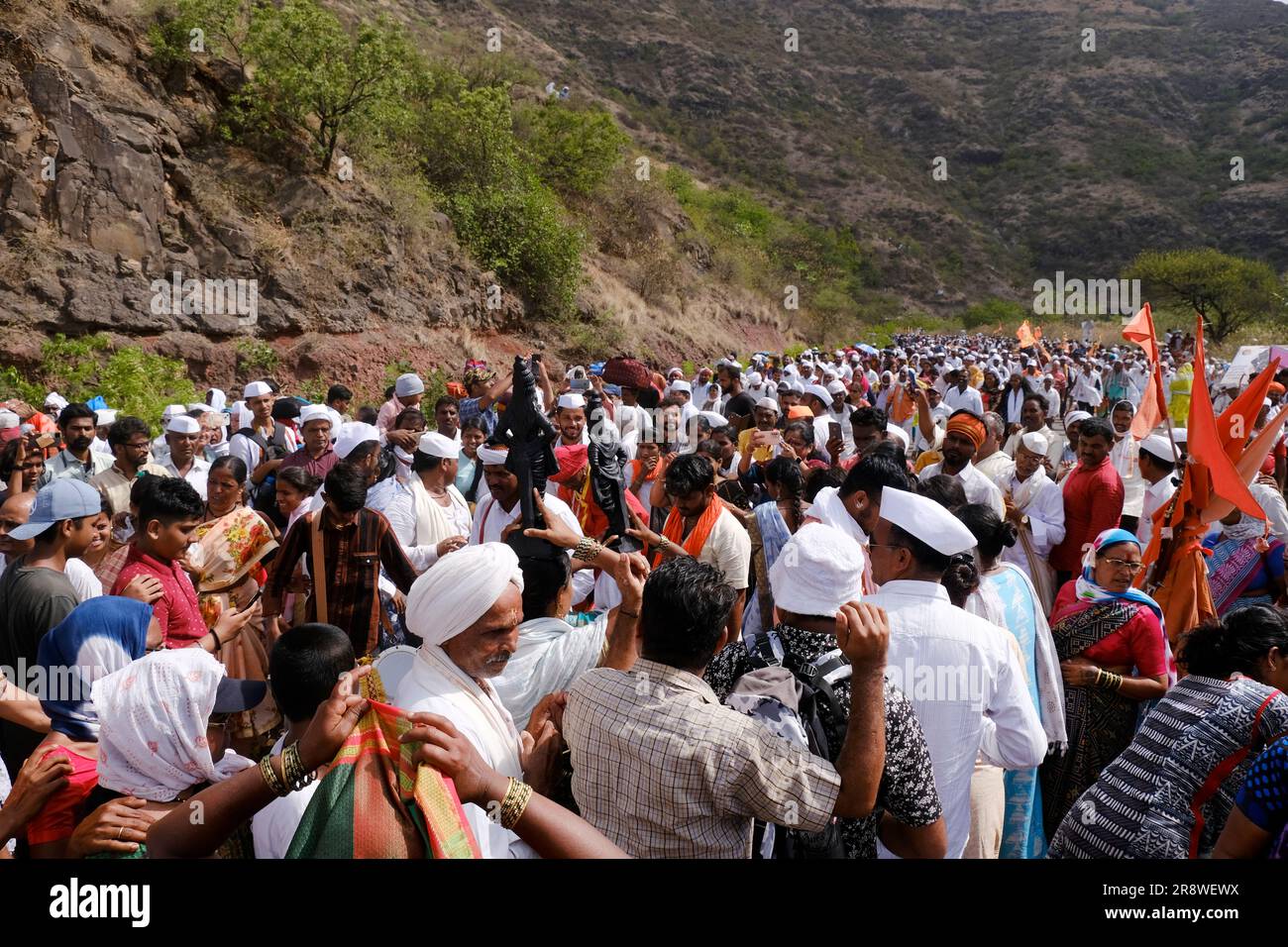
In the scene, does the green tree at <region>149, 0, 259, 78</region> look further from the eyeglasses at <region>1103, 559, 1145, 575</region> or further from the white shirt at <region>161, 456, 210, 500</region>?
the eyeglasses at <region>1103, 559, 1145, 575</region>

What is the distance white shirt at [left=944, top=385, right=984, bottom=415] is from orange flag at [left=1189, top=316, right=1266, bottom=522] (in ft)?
19.3

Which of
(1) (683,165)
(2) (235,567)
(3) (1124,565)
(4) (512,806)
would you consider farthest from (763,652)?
(1) (683,165)

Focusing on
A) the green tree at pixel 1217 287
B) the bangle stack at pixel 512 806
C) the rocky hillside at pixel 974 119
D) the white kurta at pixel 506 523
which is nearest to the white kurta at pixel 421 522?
the white kurta at pixel 506 523

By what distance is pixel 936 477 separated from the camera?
425 cm

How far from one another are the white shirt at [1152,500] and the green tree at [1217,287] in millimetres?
42611

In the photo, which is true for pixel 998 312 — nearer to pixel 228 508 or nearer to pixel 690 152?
pixel 690 152

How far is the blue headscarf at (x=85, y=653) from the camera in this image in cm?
254


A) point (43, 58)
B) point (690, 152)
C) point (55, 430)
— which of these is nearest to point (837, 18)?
point (690, 152)

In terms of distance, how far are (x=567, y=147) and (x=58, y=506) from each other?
22.4 m

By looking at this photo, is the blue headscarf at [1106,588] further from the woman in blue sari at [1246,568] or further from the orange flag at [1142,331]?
the orange flag at [1142,331]

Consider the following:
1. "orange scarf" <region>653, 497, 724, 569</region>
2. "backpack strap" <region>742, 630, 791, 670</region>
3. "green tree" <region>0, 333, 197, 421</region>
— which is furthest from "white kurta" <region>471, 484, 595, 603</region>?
"green tree" <region>0, 333, 197, 421</region>

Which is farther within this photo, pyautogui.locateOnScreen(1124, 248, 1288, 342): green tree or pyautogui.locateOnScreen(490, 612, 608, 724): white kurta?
pyautogui.locateOnScreen(1124, 248, 1288, 342): green tree

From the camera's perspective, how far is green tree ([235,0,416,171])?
15.7 metres
